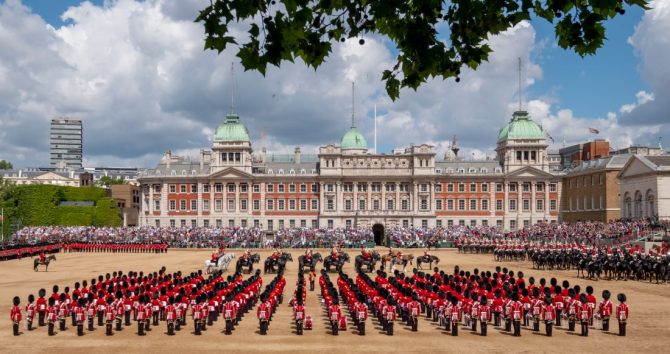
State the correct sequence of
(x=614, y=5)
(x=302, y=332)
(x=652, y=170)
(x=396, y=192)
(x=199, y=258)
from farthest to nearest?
Result: (x=396, y=192) < (x=652, y=170) < (x=199, y=258) < (x=302, y=332) < (x=614, y=5)

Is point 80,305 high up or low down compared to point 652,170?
down

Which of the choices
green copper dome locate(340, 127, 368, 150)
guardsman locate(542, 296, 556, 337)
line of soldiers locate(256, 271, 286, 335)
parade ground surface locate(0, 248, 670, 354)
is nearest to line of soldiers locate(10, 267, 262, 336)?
parade ground surface locate(0, 248, 670, 354)

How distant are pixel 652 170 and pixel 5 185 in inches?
3261

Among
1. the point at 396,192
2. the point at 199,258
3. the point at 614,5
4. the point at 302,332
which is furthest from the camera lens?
the point at 396,192

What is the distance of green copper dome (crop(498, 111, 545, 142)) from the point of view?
94688mm

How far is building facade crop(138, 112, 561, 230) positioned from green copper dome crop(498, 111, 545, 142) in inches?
5.7

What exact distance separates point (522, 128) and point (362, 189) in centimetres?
2506

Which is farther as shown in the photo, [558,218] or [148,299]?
[558,218]

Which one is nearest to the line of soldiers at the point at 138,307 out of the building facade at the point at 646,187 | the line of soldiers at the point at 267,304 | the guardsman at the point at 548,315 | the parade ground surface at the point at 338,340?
the parade ground surface at the point at 338,340

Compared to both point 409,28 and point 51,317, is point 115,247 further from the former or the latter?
point 409,28

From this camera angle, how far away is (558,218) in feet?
305

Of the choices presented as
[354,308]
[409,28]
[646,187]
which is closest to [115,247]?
[354,308]

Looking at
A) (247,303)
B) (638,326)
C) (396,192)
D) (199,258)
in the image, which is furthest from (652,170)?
(247,303)

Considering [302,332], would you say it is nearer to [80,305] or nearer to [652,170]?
[80,305]
